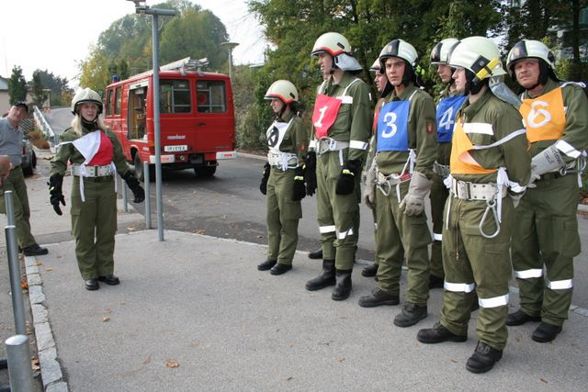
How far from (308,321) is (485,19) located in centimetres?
977

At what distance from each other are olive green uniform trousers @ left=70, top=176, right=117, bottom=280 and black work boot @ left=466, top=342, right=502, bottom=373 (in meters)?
3.52

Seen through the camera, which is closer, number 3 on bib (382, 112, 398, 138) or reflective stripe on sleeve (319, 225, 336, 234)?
number 3 on bib (382, 112, 398, 138)

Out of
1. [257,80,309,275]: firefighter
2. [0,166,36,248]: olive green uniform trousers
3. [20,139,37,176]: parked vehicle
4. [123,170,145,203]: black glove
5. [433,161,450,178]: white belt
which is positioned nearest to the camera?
[433,161,450,178]: white belt

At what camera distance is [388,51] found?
406 centimetres

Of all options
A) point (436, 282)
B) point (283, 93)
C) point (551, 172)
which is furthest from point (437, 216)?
point (283, 93)

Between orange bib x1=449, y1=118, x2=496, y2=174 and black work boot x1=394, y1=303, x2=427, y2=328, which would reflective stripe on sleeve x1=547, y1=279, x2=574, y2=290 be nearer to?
black work boot x1=394, y1=303, x2=427, y2=328

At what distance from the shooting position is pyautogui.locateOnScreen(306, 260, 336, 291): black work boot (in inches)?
195

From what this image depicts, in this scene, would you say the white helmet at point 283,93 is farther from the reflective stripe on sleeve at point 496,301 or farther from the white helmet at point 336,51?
the reflective stripe on sleeve at point 496,301

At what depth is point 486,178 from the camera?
3338mm

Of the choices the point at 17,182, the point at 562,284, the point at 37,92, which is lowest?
the point at 562,284

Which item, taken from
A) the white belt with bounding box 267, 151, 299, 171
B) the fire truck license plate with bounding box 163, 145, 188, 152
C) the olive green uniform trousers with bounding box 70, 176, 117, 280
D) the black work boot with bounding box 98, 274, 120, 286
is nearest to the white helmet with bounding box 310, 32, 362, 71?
the white belt with bounding box 267, 151, 299, 171

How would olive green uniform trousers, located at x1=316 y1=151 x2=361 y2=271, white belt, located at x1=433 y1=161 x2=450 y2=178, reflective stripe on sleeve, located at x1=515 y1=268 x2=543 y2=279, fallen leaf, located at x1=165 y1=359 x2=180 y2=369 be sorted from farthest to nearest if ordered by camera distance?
olive green uniform trousers, located at x1=316 y1=151 x2=361 y2=271
white belt, located at x1=433 y1=161 x2=450 y2=178
reflective stripe on sleeve, located at x1=515 y1=268 x2=543 y2=279
fallen leaf, located at x1=165 y1=359 x2=180 y2=369

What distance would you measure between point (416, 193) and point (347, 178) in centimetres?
71

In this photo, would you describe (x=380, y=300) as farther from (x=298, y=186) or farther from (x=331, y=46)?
(x=331, y=46)
